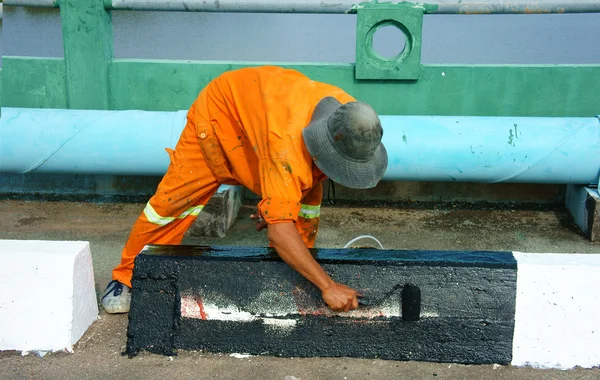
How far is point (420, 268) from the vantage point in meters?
2.68

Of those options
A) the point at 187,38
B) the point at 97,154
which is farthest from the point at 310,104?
the point at 187,38

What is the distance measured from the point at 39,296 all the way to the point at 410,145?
243 centimetres

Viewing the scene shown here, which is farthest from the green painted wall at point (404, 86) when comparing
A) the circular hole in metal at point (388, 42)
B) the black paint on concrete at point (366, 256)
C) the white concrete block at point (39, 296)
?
the circular hole in metal at point (388, 42)

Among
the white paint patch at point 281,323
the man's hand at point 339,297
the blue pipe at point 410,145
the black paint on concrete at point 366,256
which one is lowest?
the white paint patch at point 281,323

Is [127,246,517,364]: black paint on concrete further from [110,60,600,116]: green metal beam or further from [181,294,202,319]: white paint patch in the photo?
[110,60,600,116]: green metal beam

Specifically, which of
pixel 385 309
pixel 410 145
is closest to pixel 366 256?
pixel 385 309

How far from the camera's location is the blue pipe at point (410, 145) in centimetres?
414

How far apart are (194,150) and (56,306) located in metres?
0.91

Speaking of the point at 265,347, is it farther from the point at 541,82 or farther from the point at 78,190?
the point at 541,82

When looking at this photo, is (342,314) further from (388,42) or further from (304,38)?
(304,38)

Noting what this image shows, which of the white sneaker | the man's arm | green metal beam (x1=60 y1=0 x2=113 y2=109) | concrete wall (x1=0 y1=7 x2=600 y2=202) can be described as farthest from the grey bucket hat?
concrete wall (x1=0 y1=7 x2=600 y2=202)

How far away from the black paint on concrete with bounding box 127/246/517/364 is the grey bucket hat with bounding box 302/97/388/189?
46cm

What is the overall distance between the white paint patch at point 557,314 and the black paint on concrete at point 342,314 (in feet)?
0.18

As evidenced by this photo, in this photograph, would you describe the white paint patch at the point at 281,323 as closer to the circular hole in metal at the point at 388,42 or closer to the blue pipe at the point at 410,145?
the blue pipe at the point at 410,145
